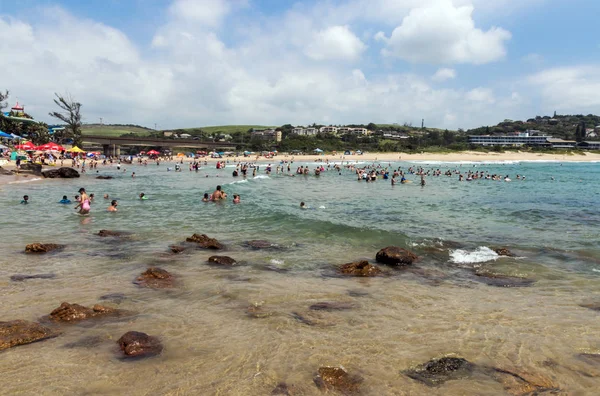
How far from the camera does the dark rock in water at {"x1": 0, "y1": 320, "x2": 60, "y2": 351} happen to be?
262 inches

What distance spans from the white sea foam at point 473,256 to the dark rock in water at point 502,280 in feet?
4.93

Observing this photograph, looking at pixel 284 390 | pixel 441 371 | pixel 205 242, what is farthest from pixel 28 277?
pixel 441 371

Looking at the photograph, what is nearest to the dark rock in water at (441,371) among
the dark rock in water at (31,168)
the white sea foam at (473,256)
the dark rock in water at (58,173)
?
the white sea foam at (473,256)

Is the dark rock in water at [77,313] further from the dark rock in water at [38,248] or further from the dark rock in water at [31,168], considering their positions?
the dark rock in water at [31,168]

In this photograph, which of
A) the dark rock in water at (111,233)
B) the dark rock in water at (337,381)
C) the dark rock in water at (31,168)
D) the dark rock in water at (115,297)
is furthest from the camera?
the dark rock in water at (31,168)

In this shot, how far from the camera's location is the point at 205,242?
14.6 metres

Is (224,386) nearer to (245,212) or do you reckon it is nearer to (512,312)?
(512,312)

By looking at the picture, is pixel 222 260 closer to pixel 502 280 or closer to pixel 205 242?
pixel 205 242

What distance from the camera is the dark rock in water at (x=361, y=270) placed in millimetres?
11367

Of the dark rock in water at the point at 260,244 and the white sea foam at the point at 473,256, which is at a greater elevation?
the dark rock in water at the point at 260,244

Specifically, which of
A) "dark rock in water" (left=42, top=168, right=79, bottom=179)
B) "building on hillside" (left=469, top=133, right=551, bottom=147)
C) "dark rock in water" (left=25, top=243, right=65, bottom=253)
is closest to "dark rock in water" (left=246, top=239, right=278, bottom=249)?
"dark rock in water" (left=25, top=243, right=65, bottom=253)

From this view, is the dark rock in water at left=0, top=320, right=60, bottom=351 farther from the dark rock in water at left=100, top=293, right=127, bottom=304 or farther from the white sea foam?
the white sea foam

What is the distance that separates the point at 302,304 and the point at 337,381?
318cm

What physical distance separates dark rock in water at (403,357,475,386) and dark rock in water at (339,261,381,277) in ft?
15.9
